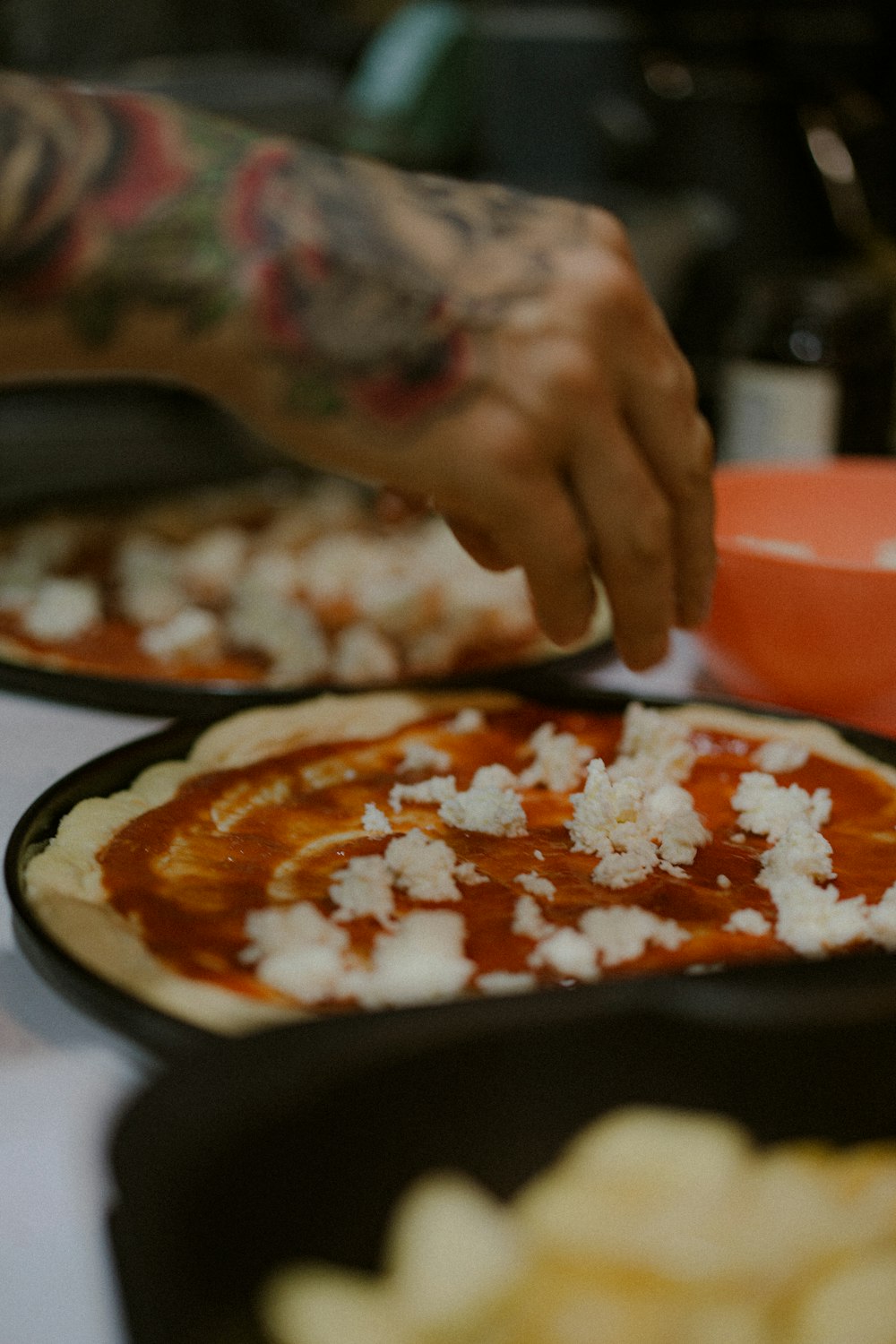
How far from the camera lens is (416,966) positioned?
2.31 feet

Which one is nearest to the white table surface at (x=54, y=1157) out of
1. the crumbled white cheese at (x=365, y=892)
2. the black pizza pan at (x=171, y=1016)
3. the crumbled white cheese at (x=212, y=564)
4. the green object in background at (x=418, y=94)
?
the black pizza pan at (x=171, y=1016)

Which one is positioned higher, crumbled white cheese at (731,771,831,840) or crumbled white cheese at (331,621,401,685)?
crumbled white cheese at (731,771,831,840)

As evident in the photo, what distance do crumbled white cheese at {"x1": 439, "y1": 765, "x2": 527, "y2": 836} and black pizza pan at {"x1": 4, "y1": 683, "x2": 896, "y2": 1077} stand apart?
0.75ft

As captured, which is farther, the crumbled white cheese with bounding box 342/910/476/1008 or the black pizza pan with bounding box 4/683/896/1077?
the crumbled white cheese with bounding box 342/910/476/1008

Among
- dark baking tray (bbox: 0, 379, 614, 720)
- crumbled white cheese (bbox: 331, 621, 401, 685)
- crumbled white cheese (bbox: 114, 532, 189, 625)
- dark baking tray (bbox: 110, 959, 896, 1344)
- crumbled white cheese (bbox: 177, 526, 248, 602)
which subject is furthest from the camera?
dark baking tray (bbox: 0, 379, 614, 720)

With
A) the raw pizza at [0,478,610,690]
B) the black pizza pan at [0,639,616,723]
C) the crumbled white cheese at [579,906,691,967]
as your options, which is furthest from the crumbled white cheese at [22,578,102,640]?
the crumbled white cheese at [579,906,691,967]

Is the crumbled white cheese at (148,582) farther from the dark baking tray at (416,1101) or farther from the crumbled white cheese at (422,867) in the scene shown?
the dark baking tray at (416,1101)

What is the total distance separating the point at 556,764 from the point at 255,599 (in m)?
0.51

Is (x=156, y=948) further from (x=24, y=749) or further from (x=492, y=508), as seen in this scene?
(x=24, y=749)

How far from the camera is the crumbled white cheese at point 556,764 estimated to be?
3.29ft

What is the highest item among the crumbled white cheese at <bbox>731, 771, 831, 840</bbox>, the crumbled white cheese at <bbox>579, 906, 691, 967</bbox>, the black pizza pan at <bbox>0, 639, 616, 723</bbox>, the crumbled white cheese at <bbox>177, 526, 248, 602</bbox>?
the crumbled white cheese at <bbox>579, 906, 691, 967</bbox>

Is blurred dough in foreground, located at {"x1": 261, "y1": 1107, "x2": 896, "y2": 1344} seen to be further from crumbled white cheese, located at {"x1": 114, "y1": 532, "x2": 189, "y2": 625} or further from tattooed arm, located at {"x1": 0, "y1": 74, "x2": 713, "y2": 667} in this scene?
crumbled white cheese, located at {"x1": 114, "y1": 532, "x2": 189, "y2": 625}

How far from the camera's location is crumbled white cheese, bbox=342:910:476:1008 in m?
0.68

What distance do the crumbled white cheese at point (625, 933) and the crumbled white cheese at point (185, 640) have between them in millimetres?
634
